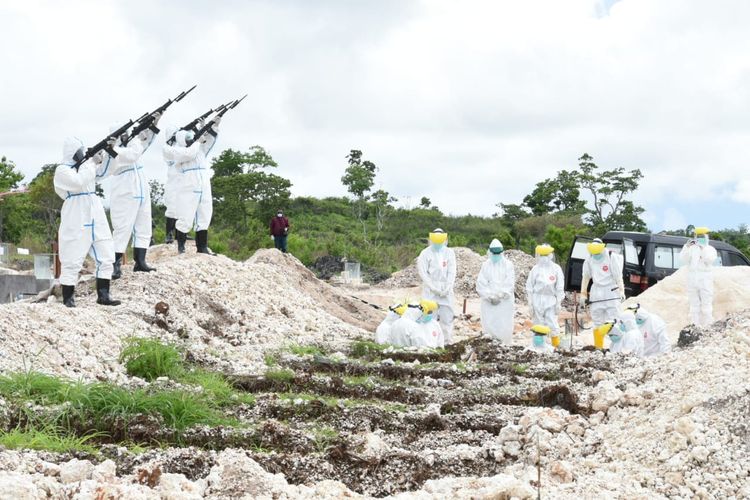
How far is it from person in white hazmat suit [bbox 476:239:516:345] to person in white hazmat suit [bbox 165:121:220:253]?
456cm

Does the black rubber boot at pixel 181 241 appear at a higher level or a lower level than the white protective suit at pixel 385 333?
higher

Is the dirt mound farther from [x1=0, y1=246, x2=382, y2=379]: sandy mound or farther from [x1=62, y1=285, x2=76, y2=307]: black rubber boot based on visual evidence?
[x1=62, y1=285, x2=76, y2=307]: black rubber boot

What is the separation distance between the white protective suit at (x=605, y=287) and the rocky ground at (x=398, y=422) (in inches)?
102

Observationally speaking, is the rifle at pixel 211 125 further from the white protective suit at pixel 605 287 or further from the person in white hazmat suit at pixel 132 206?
the white protective suit at pixel 605 287

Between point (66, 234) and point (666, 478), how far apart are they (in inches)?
315

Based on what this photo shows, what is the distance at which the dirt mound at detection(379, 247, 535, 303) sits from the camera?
2497 cm

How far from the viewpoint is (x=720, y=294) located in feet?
58.3

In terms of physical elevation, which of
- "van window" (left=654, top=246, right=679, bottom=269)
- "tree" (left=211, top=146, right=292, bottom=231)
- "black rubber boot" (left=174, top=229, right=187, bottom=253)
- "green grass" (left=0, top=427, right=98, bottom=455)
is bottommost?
"green grass" (left=0, top=427, right=98, bottom=455)

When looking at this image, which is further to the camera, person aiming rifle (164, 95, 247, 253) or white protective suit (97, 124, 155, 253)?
person aiming rifle (164, 95, 247, 253)

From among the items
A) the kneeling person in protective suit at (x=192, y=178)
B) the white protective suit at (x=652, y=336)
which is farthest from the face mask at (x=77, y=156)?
the white protective suit at (x=652, y=336)

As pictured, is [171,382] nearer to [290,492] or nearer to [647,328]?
[290,492]

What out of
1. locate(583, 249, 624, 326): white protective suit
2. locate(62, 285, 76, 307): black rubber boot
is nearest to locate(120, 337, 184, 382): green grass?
locate(62, 285, 76, 307): black rubber boot

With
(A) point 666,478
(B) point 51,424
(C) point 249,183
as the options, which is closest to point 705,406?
(A) point 666,478

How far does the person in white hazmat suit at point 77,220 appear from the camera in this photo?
11.0 m
